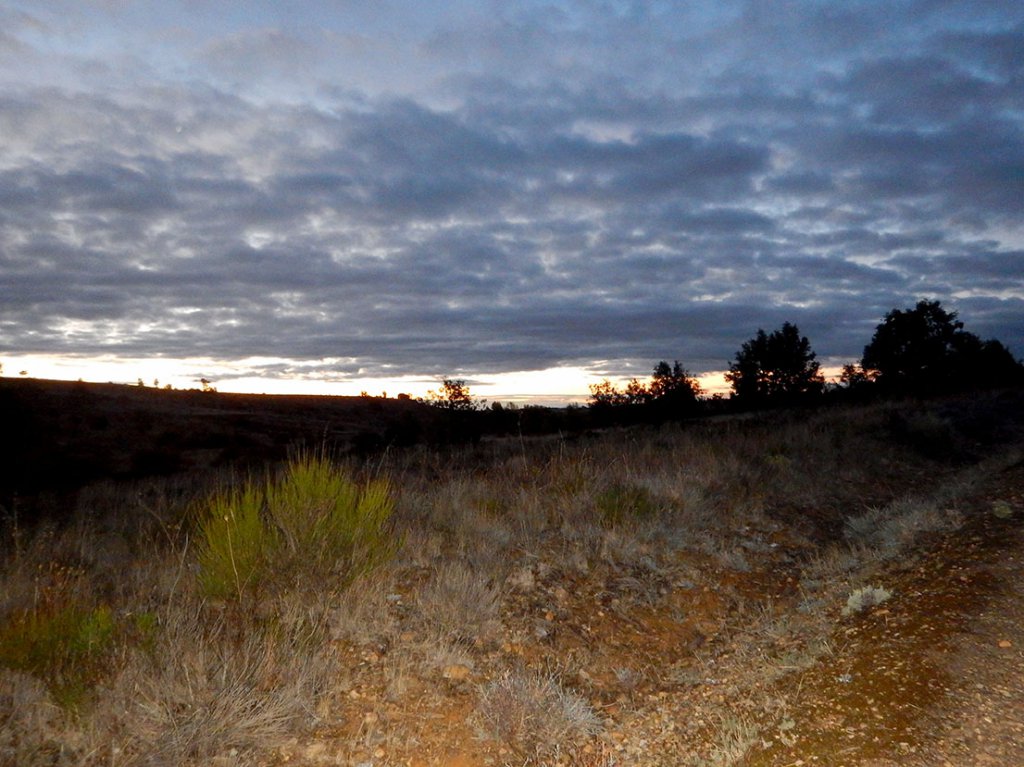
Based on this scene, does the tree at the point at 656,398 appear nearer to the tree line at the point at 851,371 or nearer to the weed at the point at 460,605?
the tree line at the point at 851,371

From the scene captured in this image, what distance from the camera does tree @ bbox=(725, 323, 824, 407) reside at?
4006cm

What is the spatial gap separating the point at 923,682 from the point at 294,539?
4.58 m

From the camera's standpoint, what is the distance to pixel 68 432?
2762 centimetres

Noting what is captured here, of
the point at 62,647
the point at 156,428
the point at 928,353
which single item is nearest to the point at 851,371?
the point at 928,353

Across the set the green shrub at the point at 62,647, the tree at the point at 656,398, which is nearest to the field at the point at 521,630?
the green shrub at the point at 62,647

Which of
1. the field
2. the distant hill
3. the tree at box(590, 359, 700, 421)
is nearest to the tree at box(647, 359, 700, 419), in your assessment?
the tree at box(590, 359, 700, 421)

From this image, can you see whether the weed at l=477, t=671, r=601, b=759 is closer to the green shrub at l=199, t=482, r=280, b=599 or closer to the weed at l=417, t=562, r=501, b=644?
the weed at l=417, t=562, r=501, b=644

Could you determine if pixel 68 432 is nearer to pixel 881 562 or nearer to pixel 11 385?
pixel 11 385

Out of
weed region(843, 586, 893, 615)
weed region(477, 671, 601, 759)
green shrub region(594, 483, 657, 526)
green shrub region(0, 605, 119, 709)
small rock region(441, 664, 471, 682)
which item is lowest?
weed region(477, 671, 601, 759)

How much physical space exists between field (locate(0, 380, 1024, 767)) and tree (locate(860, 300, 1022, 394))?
2989 cm

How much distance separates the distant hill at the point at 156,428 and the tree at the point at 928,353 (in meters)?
23.1

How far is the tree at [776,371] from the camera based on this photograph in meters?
40.1

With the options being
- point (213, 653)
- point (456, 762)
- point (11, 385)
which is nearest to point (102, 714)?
point (213, 653)

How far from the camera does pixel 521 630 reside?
19.8ft
